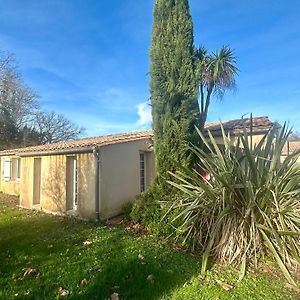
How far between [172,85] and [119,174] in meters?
4.64

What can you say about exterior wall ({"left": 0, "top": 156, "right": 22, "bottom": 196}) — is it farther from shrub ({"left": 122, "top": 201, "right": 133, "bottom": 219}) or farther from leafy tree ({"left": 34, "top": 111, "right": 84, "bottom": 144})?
leafy tree ({"left": 34, "top": 111, "right": 84, "bottom": 144})

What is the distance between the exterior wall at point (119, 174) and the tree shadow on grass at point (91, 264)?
229 cm

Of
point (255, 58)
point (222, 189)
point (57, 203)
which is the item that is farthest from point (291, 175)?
point (57, 203)

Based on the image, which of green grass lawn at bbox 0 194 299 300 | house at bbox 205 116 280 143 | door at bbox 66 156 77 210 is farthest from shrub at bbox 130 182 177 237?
house at bbox 205 116 280 143

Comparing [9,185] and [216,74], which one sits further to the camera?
[9,185]

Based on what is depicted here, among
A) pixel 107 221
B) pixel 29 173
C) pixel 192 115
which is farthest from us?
pixel 29 173

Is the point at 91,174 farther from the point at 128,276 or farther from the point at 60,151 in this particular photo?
the point at 128,276

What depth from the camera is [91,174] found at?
11.5 metres

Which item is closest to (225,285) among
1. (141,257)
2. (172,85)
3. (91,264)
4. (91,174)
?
(141,257)

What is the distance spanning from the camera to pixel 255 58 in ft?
46.2

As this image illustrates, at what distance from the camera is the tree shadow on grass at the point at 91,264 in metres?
5.07

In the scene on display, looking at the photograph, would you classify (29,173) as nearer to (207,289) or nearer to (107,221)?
(107,221)

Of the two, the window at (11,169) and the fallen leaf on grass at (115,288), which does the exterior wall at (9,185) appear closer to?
the window at (11,169)

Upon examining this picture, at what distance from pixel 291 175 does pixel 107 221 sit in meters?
7.09
